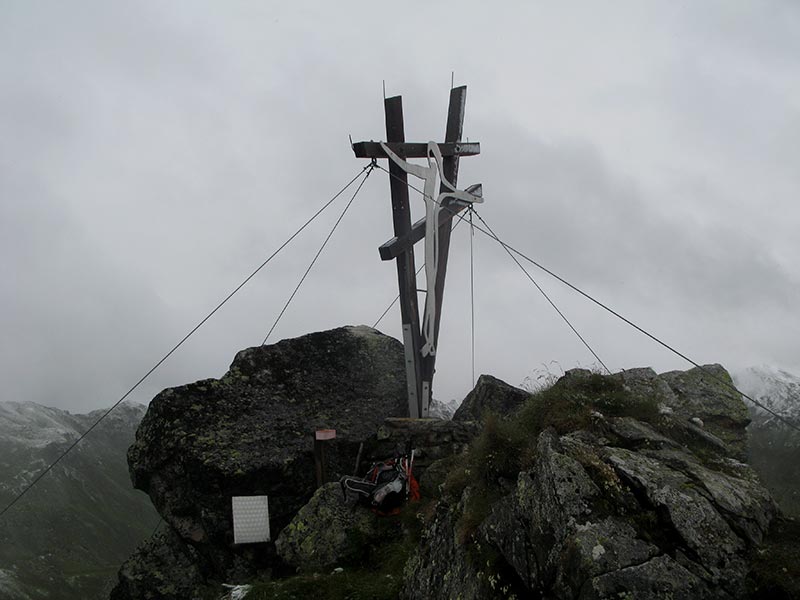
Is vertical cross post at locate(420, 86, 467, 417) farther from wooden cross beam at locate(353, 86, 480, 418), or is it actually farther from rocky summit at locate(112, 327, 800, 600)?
rocky summit at locate(112, 327, 800, 600)

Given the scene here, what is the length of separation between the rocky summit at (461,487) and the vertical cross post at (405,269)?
874mm

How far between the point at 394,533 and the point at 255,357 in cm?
645

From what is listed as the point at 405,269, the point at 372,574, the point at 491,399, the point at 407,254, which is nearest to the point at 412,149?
the point at 407,254

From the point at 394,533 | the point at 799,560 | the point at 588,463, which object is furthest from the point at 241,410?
the point at 799,560

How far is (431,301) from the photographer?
15.3m

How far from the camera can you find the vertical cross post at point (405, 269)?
49.2 ft

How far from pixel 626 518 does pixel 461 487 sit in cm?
310

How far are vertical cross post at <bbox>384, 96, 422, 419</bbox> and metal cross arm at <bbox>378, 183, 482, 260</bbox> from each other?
138 millimetres

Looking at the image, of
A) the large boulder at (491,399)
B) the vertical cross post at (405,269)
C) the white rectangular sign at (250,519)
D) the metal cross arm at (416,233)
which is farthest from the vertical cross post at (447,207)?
the white rectangular sign at (250,519)

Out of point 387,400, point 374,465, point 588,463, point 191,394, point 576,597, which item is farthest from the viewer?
point 387,400

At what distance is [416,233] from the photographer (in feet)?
49.9

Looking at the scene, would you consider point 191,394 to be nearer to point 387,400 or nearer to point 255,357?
point 255,357

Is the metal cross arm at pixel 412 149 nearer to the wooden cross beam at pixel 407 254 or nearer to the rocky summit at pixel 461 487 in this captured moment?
the wooden cross beam at pixel 407 254

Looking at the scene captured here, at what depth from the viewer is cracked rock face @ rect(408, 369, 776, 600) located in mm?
5992
